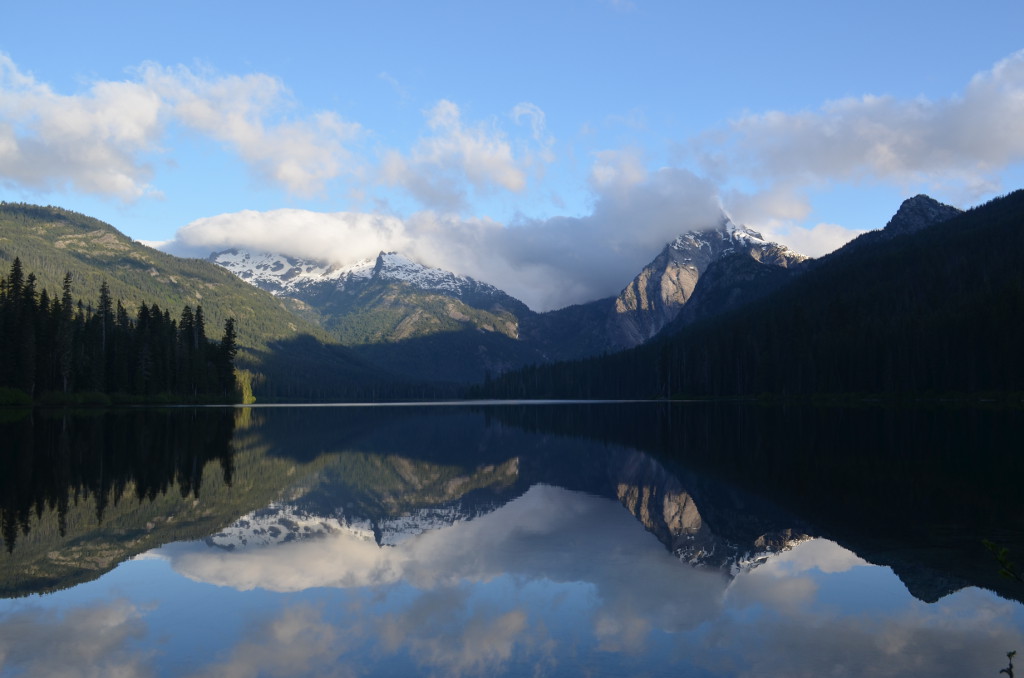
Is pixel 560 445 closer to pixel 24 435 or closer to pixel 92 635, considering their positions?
pixel 24 435

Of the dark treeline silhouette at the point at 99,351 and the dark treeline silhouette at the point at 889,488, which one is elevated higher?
the dark treeline silhouette at the point at 99,351

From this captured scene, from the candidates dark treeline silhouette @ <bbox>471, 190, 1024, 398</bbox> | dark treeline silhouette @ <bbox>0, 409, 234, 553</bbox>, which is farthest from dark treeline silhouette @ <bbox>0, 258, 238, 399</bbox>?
dark treeline silhouette @ <bbox>471, 190, 1024, 398</bbox>

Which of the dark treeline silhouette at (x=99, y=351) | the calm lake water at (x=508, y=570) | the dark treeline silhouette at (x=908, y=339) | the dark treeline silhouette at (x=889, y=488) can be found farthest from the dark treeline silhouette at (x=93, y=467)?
the dark treeline silhouette at (x=908, y=339)

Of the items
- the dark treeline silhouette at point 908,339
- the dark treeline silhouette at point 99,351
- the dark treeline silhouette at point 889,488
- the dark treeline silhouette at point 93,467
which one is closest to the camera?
the dark treeline silhouette at point 889,488

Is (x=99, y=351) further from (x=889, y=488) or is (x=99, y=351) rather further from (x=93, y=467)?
(x=889, y=488)

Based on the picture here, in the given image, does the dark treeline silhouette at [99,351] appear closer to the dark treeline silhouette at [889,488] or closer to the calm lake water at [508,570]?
the calm lake water at [508,570]

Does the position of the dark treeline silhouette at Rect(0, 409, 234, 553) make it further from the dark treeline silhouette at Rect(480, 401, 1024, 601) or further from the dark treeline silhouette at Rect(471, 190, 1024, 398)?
the dark treeline silhouette at Rect(471, 190, 1024, 398)

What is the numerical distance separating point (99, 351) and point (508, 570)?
414 feet

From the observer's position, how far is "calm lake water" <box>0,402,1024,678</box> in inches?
482

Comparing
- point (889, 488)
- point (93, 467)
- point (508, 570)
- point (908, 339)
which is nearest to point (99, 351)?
point (93, 467)

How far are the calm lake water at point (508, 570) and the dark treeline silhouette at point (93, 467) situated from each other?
0.24m

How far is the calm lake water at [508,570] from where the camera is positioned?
12.2m

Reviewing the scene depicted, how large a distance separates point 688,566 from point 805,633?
5.38 m

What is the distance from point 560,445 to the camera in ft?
193
